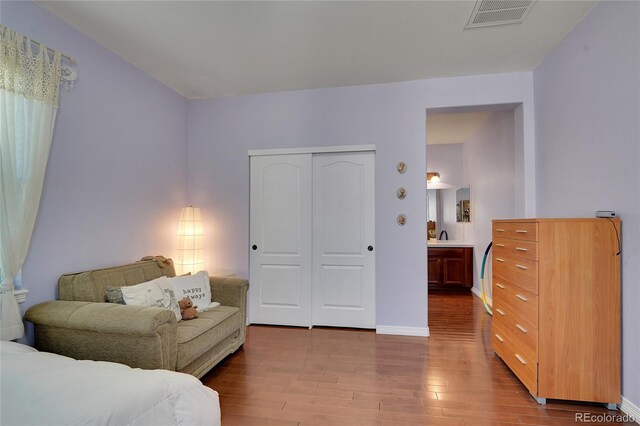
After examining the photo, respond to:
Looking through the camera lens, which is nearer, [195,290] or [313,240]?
[195,290]

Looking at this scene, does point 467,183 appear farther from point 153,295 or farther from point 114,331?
point 114,331

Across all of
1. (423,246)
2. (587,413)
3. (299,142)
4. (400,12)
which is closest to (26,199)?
(299,142)

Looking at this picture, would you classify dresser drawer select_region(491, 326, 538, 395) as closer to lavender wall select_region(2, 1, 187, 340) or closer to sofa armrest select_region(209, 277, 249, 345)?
sofa armrest select_region(209, 277, 249, 345)

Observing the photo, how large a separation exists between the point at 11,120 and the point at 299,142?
2497 mm

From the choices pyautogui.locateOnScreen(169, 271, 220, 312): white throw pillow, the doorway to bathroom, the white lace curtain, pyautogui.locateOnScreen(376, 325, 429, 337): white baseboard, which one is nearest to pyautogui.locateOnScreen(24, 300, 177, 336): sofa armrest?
the white lace curtain

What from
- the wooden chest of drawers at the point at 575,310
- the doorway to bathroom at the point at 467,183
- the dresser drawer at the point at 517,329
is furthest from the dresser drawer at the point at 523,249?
the doorway to bathroom at the point at 467,183

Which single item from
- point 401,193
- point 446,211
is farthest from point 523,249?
point 446,211

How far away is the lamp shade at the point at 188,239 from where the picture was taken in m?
3.74

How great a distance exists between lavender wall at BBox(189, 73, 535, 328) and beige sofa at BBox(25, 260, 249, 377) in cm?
152

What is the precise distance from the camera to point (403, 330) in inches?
137

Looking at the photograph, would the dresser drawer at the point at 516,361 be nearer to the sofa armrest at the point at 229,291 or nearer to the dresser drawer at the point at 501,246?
the dresser drawer at the point at 501,246

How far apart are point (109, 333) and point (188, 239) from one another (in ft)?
6.20

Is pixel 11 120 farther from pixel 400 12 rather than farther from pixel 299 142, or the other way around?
pixel 400 12

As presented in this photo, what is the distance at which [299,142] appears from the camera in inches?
150
